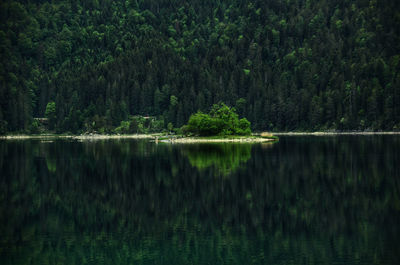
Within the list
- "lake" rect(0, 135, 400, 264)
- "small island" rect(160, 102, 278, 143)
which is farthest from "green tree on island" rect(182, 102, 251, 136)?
"lake" rect(0, 135, 400, 264)

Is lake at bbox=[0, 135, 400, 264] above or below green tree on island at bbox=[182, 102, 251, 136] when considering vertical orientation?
below

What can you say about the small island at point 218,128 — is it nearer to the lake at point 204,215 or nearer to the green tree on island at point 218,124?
the green tree on island at point 218,124

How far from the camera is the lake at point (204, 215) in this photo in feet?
119

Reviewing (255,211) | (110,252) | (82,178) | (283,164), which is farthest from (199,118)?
(110,252)

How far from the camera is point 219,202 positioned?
53.3 metres

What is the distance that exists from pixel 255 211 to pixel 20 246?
1980 cm

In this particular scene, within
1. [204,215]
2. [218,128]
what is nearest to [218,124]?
[218,128]

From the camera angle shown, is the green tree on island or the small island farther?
the green tree on island

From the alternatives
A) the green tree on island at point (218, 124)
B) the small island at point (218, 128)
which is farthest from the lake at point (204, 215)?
the green tree on island at point (218, 124)

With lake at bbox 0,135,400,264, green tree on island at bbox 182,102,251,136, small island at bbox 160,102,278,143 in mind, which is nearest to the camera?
lake at bbox 0,135,400,264

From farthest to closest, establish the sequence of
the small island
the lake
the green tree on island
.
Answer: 1. the green tree on island
2. the small island
3. the lake

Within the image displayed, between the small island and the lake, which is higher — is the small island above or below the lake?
above

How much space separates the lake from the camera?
36250 millimetres

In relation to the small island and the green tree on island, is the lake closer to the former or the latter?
the small island
